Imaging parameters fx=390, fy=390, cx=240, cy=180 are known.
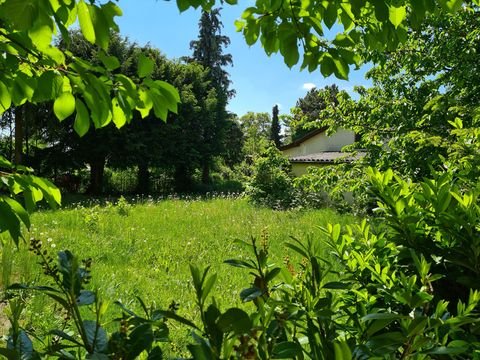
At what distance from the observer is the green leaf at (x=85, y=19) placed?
1.04m

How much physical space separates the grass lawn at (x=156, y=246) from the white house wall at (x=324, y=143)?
1230 centimetres

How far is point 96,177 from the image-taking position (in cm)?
2095

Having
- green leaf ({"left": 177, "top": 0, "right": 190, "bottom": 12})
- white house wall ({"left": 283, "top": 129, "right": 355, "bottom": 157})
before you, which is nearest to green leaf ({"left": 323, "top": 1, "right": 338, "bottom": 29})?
green leaf ({"left": 177, "top": 0, "right": 190, "bottom": 12})

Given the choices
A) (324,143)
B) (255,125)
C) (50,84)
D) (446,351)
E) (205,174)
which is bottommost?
(446,351)

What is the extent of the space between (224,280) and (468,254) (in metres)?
4.19

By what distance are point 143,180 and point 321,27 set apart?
21651mm

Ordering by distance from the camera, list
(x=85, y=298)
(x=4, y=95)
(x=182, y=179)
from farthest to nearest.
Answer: (x=182, y=179)
(x=4, y=95)
(x=85, y=298)

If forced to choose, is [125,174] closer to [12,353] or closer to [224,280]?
[224,280]

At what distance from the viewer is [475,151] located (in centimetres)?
219

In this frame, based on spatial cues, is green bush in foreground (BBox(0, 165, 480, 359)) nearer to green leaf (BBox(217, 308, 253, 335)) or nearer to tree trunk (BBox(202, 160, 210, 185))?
green leaf (BBox(217, 308, 253, 335))

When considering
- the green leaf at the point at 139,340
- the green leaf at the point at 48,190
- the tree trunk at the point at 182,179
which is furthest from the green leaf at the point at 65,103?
the tree trunk at the point at 182,179

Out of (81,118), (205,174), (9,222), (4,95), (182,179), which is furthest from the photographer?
(205,174)

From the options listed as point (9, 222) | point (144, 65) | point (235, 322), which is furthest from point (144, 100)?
point (235, 322)

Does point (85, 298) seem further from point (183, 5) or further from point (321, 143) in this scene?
point (321, 143)
